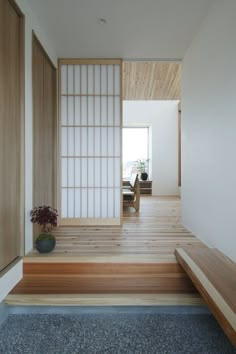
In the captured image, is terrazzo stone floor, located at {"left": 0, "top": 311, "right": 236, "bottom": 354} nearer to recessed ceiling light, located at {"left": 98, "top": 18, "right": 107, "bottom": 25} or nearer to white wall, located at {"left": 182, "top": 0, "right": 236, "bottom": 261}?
white wall, located at {"left": 182, "top": 0, "right": 236, "bottom": 261}

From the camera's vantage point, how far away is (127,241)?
2.73 meters

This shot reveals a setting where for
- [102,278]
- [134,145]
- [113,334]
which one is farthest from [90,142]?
[134,145]

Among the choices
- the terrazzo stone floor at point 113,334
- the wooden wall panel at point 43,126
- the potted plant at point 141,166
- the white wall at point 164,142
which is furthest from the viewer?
the potted plant at point 141,166

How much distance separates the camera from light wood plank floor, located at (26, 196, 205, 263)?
2215mm

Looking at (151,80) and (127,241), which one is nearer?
(127,241)

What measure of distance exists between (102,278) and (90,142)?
207 centimetres

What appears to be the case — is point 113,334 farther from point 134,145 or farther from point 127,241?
point 134,145

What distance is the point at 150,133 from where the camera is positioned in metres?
7.78

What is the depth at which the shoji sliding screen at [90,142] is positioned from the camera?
3.65 meters

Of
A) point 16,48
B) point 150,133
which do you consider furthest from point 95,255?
point 150,133

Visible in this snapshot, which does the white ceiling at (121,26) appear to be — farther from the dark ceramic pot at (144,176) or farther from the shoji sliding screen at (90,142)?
the dark ceramic pot at (144,176)

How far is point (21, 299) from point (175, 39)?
318 cm

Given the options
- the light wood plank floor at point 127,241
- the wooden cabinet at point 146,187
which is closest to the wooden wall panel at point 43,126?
the light wood plank floor at point 127,241

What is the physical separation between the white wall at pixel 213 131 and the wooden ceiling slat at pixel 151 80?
95cm
